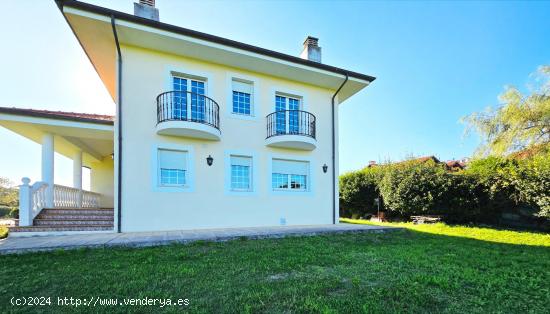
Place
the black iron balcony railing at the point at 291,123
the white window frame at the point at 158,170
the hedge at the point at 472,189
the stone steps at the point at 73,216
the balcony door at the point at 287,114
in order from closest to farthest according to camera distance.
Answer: the stone steps at the point at 73,216
the white window frame at the point at 158,170
the black iron balcony railing at the point at 291,123
the balcony door at the point at 287,114
the hedge at the point at 472,189

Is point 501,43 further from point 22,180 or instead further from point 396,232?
point 22,180

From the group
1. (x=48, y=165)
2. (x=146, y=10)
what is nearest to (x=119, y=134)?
(x=48, y=165)

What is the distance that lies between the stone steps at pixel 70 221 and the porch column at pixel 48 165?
447 millimetres

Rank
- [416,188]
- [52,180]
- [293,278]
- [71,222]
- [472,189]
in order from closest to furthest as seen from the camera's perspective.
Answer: [293,278], [71,222], [52,180], [472,189], [416,188]

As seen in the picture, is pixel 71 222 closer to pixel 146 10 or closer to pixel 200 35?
pixel 200 35

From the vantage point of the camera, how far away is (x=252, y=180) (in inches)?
363

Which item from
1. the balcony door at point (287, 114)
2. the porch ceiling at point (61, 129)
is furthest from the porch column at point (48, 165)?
the balcony door at point (287, 114)

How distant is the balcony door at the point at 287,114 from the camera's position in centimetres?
974

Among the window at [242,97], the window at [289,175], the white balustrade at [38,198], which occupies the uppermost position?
the window at [242,97]

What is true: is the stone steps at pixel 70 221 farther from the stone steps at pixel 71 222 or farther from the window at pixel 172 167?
the window at pixel 172 167

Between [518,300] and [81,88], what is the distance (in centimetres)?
1346

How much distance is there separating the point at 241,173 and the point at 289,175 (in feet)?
6.21

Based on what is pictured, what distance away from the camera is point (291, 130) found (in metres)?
9.97

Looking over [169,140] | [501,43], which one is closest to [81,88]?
[169,140]
